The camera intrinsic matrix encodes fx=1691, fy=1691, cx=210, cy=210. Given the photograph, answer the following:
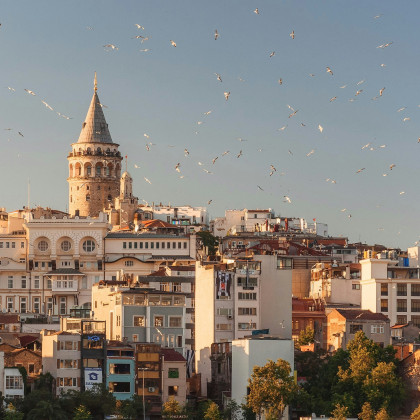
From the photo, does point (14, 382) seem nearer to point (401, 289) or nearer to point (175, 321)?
point (175, 321)

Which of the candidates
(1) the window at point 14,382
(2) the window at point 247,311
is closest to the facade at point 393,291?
(2) the window at point 247,311

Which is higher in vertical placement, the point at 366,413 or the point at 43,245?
the point at 43,245

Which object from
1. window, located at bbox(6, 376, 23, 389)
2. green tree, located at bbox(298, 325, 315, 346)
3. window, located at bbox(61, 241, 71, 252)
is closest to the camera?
window, located at bbox(6, 376, 23, 389)

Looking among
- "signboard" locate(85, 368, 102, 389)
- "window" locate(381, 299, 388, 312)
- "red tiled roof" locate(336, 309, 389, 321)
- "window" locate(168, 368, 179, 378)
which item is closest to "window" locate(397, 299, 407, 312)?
"window" locate(381, 299, 388, 312)

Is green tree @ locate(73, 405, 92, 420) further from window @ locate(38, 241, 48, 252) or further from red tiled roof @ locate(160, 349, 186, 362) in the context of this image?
window @ locate(38, 241, 48, 252)

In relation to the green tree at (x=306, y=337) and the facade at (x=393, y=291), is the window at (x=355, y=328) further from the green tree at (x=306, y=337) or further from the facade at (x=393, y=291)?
the facade at (x=393, y=291)

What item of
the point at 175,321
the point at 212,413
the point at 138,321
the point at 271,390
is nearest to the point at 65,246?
the point at 175,321
